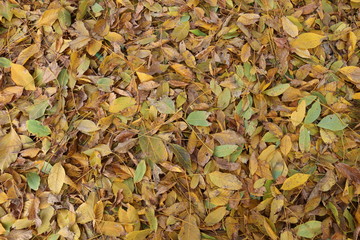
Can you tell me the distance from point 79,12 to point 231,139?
57cm

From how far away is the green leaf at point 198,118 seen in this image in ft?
3.29

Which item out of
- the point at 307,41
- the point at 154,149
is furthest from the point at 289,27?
the point at 154,149

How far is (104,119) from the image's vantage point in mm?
1005

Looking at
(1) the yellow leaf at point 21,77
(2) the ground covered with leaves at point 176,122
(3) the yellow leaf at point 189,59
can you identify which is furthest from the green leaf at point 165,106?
(1) the yellow leaf at point 21,77

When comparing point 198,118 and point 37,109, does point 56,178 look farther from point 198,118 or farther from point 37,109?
point 198,118

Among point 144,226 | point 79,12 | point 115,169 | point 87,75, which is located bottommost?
point 144,226

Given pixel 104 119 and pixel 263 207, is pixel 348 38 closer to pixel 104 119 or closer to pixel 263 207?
pixel 263 207

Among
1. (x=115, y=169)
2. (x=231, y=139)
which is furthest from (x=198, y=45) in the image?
(x=115, y=169)

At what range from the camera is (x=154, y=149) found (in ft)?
3.22

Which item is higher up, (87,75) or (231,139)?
(87,75)

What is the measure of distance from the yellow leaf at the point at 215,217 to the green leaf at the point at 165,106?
28 centimetres

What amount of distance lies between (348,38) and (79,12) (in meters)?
0.80

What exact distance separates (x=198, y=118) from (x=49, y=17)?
52 cm

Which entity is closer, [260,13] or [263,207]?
[263,207]
